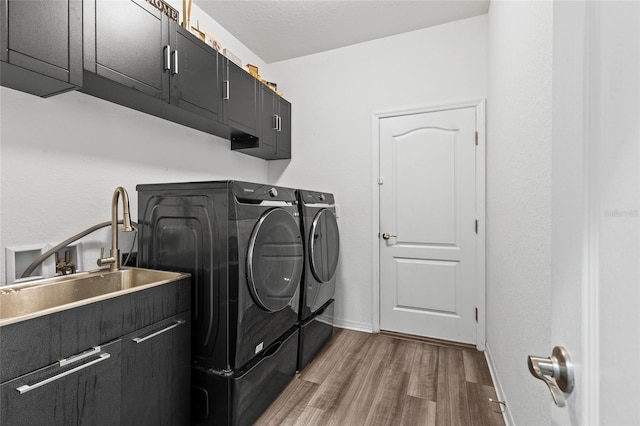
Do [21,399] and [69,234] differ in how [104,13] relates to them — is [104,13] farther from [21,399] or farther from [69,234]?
[21,399]

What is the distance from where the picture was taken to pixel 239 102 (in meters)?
2.27

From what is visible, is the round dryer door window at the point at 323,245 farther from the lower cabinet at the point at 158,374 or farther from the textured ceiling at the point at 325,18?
the textured ceiling at the point at 325,18

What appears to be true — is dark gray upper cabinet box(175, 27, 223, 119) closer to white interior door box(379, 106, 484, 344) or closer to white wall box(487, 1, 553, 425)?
white interior door box(379, 106, 484, 344)

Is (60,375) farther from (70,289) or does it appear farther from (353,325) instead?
(353,325)

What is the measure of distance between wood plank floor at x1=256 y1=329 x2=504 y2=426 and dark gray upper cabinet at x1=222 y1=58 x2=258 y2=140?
6.23 ft

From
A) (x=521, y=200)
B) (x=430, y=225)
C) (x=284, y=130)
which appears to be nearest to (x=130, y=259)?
(x=284, y=130)

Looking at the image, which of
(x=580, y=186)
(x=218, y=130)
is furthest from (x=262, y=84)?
(x=580, y=186)

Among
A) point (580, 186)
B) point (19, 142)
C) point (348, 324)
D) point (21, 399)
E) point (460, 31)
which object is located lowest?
point (348, 324)

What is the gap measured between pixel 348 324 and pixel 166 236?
2007 mm

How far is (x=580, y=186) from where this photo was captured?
1.34 ft

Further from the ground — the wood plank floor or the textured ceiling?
the textured ceiling

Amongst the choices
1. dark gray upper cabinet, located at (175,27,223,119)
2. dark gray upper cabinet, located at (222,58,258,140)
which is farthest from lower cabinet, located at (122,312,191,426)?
dark gray upper cabinet, located at (222,58,258,140)

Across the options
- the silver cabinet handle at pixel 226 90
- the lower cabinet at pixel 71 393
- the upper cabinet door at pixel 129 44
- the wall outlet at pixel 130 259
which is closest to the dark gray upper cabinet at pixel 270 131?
the silver cabinet handle at pixel 226 90

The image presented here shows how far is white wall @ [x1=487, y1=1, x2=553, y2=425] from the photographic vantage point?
1.04m
